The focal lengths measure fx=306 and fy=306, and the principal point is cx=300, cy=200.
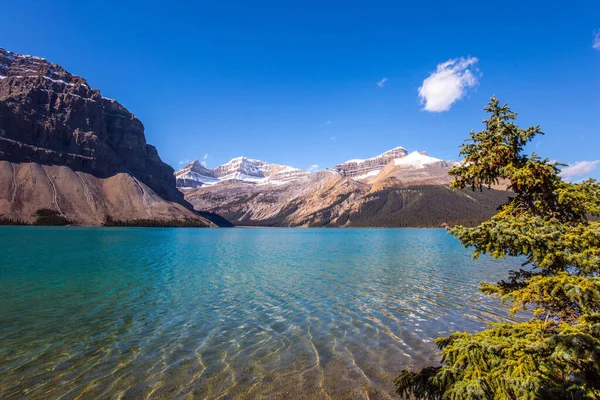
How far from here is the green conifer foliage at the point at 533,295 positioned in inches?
236

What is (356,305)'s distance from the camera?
26.9 meters

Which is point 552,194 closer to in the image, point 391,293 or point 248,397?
point 248,397

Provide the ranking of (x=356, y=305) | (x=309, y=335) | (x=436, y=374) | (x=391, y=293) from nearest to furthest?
(x=436, y=374)
(x=309, y=335)
(x=356, y=305)
(x=391, y=293)

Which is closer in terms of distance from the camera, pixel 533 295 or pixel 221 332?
pixel 533 295

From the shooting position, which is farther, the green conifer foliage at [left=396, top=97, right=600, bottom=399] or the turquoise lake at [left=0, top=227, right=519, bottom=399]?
the turquoise lake at [left=0, top=227, right=519, bottom=399]

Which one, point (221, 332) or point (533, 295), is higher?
point (533, 295)

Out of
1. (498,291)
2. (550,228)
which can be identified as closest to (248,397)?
(498,291)

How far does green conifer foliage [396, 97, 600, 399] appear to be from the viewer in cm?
599

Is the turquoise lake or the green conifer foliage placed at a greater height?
the green conifer foliage

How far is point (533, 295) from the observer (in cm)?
717

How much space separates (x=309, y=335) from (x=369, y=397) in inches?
287

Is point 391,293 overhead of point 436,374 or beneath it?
beneath

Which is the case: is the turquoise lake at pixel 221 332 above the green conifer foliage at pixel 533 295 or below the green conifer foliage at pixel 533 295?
below

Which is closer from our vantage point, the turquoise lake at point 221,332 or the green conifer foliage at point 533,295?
the green conifer foliage at point 533,295
